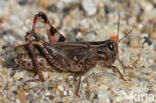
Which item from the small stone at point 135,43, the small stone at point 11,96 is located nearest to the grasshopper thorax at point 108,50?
the small stone at point 135,43

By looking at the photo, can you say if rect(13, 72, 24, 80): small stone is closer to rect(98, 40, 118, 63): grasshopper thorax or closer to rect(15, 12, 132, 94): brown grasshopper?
rect(15, 12, 132, 94): brown grasshopper

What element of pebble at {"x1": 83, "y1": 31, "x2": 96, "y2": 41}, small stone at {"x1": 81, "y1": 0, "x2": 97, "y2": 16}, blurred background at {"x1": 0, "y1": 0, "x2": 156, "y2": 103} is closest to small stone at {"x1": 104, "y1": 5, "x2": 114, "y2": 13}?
blurred background at {"x1": 0, "y1": 0, "x2": 156, "y2": 103}

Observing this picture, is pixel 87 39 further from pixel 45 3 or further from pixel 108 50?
pixel 45 3

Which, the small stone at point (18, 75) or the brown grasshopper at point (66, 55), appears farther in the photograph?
the small stone at point (18, 75)

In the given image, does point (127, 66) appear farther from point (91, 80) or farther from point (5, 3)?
point (5, 3)

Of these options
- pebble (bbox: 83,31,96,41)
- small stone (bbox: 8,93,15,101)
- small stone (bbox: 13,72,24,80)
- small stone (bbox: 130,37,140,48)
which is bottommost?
small stone (bbox: 8,93,15,101)

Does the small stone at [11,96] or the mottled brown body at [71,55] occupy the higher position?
the mottled brown body at [71,55]

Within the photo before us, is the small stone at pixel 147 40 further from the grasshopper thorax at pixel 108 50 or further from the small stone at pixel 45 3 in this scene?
the small stone at pixel 45 3

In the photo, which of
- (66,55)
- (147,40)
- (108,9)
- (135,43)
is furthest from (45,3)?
(147,40)
